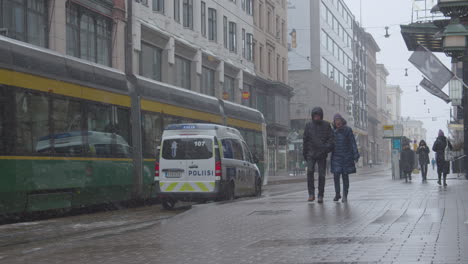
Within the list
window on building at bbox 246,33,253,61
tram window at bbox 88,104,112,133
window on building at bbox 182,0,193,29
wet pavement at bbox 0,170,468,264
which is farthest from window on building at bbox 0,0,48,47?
window on building at bbox 246,33,253,61

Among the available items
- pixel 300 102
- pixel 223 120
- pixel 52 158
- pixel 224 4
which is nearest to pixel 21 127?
pixel 52 158

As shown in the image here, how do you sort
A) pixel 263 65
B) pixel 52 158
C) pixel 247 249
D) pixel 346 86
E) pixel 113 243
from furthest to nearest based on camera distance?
pixel 346 86
pixel 263 65
pixel 52 158
pixel 113 243
pixel 247 249

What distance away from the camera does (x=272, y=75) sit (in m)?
60.2

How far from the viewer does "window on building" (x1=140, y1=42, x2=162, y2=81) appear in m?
35.2

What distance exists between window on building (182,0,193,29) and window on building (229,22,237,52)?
7.18 meters

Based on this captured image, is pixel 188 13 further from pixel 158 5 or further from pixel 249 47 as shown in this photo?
pixel 249 47

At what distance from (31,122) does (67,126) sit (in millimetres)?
1432

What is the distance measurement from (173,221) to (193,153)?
20.4 feet

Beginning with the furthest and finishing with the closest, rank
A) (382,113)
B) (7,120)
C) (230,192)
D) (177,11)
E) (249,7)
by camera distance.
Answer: (382,113) → (249,7) → (177,11) → (230,192) → (7,120)

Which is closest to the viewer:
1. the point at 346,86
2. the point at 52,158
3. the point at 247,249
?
the point at 247,249

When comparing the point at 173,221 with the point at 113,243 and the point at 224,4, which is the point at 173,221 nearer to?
the point at 113,243

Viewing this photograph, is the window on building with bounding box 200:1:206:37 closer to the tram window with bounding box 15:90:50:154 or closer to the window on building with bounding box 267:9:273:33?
the window on building with bounding box 267:9:273:33

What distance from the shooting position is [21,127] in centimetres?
1362

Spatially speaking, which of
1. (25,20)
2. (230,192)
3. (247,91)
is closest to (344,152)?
(230,192)
